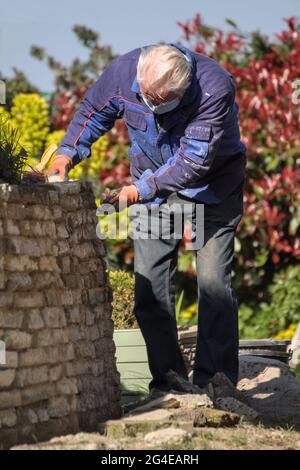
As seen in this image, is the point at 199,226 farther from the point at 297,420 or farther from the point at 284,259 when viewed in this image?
the point at 284,259

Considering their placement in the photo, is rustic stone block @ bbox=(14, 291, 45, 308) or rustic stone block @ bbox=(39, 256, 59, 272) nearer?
rustic stone block @ bbox=(14, 291, 45, 308)

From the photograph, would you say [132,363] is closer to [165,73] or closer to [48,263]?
[48,263]

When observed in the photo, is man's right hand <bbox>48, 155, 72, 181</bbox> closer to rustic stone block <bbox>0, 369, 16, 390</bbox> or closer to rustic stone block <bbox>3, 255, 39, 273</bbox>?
rustic stone block <bbox>3, 255, 39, 273</bbox>

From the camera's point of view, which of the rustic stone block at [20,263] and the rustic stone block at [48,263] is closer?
the rustic stone block at [20,263]

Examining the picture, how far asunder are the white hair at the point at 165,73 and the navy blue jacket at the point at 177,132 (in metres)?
0.07

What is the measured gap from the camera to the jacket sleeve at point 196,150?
4754mm

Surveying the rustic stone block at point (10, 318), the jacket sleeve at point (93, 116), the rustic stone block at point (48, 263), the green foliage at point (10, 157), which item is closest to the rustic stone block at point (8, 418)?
the rustic stone block at point (10, 318)

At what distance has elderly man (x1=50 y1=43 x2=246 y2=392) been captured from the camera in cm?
480

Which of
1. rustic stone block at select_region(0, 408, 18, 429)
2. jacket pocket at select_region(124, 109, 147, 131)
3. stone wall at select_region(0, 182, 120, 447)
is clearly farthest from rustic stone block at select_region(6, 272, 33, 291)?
jacket pocket at select_region(124, 109, 147, 131)

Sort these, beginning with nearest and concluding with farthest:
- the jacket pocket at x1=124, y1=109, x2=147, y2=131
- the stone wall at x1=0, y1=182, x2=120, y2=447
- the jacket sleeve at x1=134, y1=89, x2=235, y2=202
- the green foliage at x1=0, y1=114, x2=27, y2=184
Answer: the stone wall at x1=0, y1=182, x2=120, y2=447 → the green foliage at x1=0, y1=114, x2=27, y2=184 → the jacket sleeve at x1=134, y1=89, x2=235, y2=202 → the jacket pocket at x1=124, y1=109, x2=147, y2=131

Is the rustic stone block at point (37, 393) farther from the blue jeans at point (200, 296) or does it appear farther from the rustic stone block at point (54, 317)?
the blue jeans at point (200, 296)

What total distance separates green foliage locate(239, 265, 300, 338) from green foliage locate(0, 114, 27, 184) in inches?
157

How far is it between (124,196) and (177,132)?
435mm

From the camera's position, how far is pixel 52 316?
422cm
